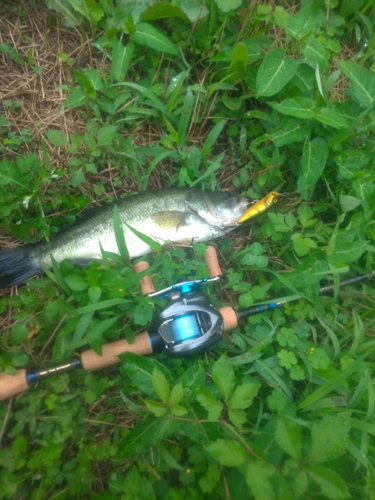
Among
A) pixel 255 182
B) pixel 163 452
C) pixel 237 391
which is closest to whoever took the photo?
pixel 237 391

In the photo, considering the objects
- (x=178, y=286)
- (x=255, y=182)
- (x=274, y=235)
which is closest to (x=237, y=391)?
(x=178, y=286)

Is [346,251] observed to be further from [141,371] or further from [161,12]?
[161,12]

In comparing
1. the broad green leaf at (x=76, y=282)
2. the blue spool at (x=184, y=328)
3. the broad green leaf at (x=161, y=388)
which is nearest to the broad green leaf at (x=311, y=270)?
the blue spool at (x=184, y=328)

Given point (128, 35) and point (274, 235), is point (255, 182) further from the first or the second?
point (128, 35)

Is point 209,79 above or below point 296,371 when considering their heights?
above

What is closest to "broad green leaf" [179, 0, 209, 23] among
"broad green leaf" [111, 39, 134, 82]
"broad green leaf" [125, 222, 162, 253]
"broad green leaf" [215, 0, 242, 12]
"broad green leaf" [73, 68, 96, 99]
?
"broad green leaf" [215, 0, 242, 12]

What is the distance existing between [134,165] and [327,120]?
1.71 meters

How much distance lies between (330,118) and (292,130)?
1.01ft

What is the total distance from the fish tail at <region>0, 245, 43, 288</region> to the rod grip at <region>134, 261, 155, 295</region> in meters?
0.90

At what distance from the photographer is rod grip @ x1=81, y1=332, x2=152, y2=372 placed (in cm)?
241

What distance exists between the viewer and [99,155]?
2848 mm

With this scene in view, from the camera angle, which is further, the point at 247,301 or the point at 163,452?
the point at 247,301

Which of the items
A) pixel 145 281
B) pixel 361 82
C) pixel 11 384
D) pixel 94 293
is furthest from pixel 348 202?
pixel 11 384

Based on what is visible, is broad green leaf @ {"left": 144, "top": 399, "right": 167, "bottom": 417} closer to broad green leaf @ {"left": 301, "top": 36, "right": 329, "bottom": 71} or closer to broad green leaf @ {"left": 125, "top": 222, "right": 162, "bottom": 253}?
broad green leaf @ {"left": 125, "top": 222, "right": 162, "bottom": 253}
